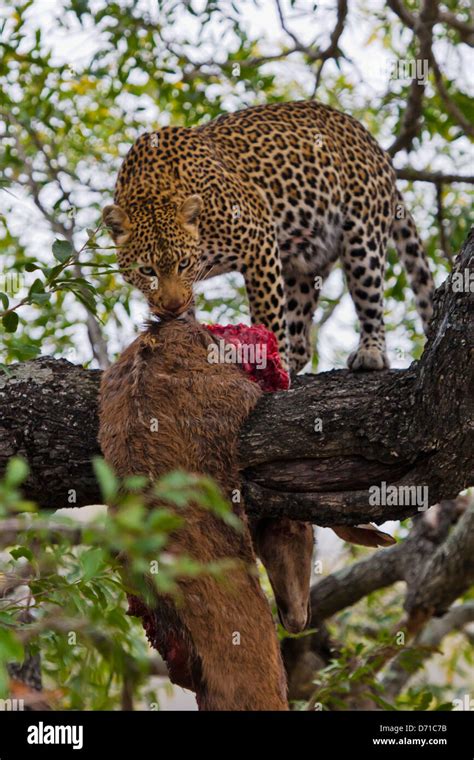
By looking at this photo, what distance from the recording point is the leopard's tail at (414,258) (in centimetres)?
762

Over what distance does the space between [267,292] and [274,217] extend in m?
0.76

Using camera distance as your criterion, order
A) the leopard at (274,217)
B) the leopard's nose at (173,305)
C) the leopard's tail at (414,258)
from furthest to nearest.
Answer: the leopard's tail at (414,258) → the leopard at (274,217) → the leopard's nose at (173,305)

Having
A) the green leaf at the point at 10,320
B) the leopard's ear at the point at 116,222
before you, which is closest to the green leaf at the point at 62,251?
the green leaf at the point at 10,320

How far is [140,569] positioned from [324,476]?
218 centimetres

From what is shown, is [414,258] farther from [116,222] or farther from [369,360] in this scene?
[116,222]

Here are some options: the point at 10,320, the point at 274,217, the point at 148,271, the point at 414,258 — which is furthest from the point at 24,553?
the point at 414,258

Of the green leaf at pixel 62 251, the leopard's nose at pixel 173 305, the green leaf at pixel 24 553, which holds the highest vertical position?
the leopard's nose at pixel 173 305

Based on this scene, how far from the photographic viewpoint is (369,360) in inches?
267

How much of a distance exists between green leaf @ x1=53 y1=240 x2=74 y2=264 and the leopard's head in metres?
1.98

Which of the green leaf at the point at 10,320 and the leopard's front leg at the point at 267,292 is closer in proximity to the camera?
the green leaf at the point at 10,320

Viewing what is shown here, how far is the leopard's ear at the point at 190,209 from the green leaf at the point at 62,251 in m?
2.37

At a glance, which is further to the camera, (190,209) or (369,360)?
(369,360)

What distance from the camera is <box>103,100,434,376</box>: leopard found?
258 inches

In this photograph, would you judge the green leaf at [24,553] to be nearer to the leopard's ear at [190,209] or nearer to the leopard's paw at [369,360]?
the leopard's ear at [190,209]
